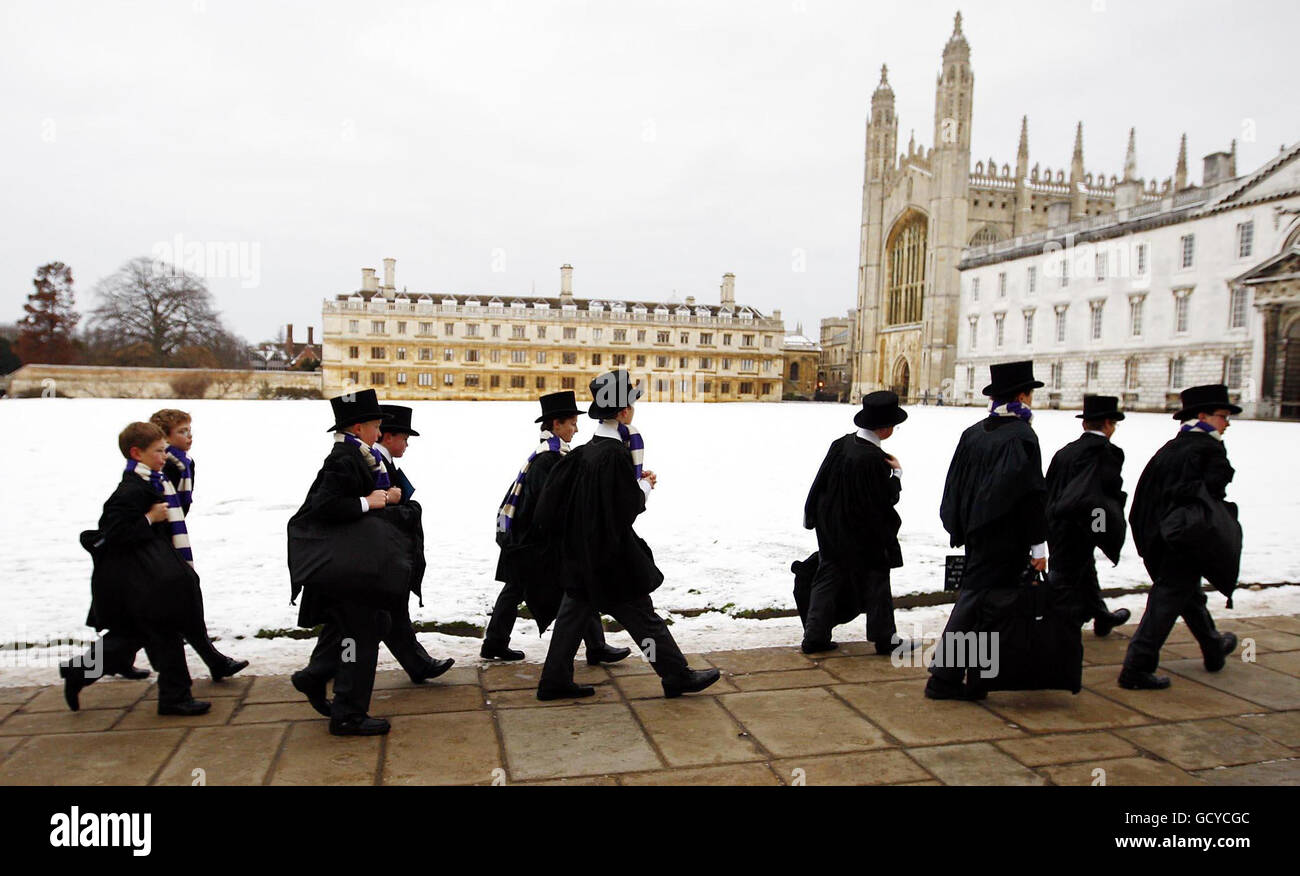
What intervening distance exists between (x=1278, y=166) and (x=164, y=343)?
198ft

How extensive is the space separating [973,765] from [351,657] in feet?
9.71

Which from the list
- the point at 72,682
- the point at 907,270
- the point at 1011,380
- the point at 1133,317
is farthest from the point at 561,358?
the point at 72,682

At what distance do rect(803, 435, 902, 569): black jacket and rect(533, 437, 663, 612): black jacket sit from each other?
4.59 ft

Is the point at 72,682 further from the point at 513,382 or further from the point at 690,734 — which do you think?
the point at 513,382

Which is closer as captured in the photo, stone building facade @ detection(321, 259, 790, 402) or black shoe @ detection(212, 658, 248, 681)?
black shoe @ detection(212, 658, 248, 681)

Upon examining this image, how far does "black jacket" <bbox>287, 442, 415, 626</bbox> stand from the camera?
3791 mm

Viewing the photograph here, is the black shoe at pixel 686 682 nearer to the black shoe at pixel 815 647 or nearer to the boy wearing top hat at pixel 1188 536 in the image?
the black shoe at pixel 815 647

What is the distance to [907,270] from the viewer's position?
64.8 m

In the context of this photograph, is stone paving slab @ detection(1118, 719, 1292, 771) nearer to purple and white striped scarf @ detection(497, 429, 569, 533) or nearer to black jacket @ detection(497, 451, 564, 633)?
black jacket @ detection(497, 451, 564, 633)

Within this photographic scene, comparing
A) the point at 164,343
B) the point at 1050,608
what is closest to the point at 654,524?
the point at 1050,608

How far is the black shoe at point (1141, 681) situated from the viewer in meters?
4.57

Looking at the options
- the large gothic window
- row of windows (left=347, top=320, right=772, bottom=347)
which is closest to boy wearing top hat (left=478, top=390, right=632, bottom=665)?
the large gothic window

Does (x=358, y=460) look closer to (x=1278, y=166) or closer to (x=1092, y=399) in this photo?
(x=1092, y=399)

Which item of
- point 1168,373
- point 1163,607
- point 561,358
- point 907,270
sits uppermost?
point 907,270
